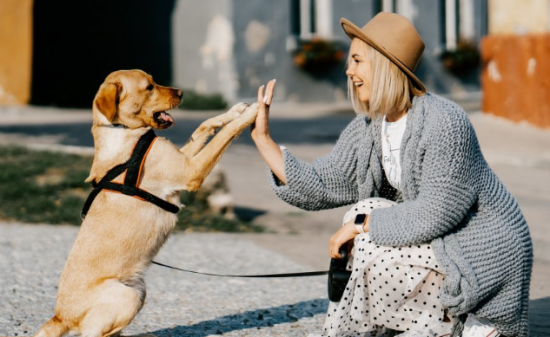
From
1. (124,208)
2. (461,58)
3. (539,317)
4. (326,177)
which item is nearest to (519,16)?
(461,58)

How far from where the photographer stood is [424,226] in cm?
383

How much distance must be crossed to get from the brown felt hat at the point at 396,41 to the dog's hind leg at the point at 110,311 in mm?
1700

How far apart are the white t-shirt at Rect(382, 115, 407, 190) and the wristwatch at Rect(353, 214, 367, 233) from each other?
28 cm

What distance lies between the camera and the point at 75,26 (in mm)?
21234

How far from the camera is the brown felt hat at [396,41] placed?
4.00 meters

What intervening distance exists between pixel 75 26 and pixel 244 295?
670 inches

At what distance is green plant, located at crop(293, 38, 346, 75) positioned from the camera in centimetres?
2027

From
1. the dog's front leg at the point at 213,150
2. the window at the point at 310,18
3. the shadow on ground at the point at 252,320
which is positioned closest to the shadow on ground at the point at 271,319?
the shadow on ground at the point at 252,320

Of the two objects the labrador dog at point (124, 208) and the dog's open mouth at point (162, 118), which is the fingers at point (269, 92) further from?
the dog's open mouth at point (162, 118)

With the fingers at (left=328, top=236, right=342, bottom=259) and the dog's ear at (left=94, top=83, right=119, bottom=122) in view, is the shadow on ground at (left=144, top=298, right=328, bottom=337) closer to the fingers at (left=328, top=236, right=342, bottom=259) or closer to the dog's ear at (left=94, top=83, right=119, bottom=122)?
the fingers at (left=328, top=236, right=342, bottom=259)

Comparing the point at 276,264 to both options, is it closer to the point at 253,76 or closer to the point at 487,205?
the point at 487,205

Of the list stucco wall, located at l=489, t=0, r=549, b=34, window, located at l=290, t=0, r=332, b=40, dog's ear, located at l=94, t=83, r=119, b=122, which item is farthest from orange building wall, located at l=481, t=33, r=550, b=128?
dog's ear, located at l=94, t=83, r=119, b=122

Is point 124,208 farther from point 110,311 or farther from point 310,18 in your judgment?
point 310,18

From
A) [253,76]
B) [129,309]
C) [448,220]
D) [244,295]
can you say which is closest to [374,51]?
[448,220]
